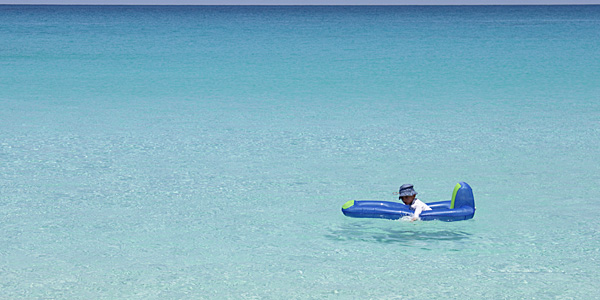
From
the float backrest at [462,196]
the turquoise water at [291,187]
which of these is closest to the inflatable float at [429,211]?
the float backrest at [462,196]

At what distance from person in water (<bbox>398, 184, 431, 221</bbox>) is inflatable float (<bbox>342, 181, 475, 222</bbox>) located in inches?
1.4

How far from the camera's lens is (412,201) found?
21.0ft

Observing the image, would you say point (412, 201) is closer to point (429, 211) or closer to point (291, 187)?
point (429, 211)

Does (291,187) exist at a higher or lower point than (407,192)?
lower

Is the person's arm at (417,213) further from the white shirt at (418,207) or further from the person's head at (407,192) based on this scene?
the person's head at (407,192)

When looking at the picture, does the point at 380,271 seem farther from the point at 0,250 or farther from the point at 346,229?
the point at 0,250

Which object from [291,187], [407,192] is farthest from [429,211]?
[291,187]

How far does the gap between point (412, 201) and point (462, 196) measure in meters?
0.41

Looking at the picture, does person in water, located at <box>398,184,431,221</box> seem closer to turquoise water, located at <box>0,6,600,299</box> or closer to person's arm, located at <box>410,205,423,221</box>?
person's arm, located at <box>410,205,423,221</box>

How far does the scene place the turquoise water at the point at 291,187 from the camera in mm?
5359

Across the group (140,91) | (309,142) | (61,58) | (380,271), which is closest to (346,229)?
(380,271)

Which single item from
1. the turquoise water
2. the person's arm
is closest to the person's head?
the person's arm

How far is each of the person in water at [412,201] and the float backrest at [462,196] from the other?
9.2 inches

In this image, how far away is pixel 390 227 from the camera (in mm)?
6340
